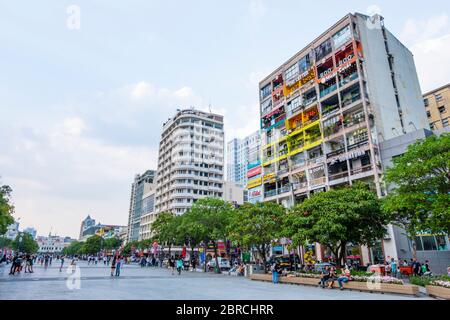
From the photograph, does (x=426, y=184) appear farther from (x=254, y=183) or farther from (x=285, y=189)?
(x=254, y=183)

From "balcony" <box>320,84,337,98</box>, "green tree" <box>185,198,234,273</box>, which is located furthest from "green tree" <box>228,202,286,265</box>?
"balcony" <box>320,84,337,98</box>

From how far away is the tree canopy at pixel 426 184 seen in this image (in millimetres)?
17641

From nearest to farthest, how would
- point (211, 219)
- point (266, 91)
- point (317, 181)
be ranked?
point (211, 219) → point (317, 181) → point (266, 91)

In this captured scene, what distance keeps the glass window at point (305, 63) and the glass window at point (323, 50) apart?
1681 millimetres

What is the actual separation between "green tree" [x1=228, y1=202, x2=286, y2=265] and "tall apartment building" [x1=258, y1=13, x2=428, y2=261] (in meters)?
13.3

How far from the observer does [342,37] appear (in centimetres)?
4312

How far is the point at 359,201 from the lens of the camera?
2270cm

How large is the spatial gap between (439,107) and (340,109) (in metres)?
24.1

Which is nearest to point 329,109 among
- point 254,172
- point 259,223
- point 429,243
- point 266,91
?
point 266,91

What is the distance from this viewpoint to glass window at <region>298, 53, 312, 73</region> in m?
48.0

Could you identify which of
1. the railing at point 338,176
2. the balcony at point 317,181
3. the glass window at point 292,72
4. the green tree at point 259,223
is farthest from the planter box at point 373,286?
Answer: the glass window at point 292,72

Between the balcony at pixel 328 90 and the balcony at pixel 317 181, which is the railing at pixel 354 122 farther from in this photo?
the balcony at pixel 317 181
